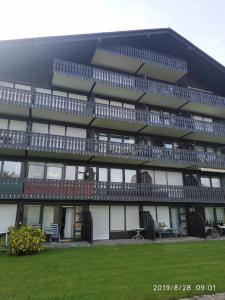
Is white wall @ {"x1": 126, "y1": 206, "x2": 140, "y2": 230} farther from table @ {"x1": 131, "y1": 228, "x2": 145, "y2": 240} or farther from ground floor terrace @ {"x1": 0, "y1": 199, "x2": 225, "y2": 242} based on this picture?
table @ {"x1": 131, "y1": 228, "x2": 145, "y2": 240}

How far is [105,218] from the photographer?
64.6 feet

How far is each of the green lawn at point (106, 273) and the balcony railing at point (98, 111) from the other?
9.97 meters

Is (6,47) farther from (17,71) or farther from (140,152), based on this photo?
(140,152)

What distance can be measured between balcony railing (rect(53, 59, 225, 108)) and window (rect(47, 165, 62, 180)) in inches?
277

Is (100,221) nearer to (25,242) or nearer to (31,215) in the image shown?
(31,215)

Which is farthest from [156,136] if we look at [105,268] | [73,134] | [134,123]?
[105,268]

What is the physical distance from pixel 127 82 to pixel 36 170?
410 inches

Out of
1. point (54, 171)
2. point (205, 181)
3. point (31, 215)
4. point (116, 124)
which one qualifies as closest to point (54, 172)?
point (54, 171)

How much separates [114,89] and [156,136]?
5834mm

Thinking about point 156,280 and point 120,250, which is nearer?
point 156,280

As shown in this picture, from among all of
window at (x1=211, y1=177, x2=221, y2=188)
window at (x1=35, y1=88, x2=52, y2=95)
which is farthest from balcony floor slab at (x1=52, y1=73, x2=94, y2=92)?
window at (x1=211, y1=177, x2=221, y2=188)

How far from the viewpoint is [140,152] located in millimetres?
20531

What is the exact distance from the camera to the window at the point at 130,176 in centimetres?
2135

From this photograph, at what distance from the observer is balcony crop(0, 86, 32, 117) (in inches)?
684
